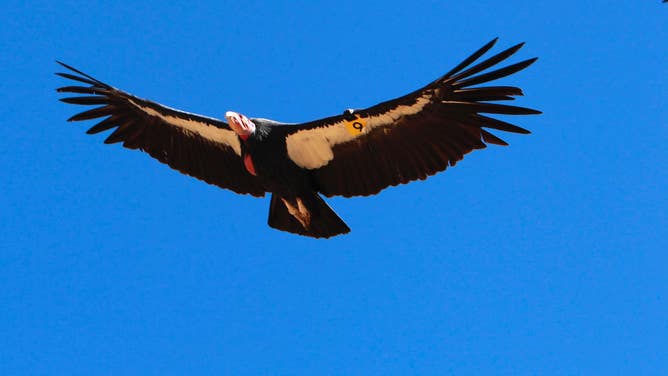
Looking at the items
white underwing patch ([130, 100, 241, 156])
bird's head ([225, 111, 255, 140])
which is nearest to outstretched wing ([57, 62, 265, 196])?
white underwing patch ([130, 100, 241, 156])

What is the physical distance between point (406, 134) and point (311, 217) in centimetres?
162

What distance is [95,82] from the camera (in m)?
14.8

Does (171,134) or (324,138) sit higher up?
(171,134)

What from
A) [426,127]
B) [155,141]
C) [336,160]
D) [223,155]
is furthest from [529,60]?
[155,141]

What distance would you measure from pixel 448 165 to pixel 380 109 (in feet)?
3.50

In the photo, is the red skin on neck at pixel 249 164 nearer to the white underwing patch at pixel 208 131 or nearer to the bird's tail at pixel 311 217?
the bird's tail at pixel 311 217

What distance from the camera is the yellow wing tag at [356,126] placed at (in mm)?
13414

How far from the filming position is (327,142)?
1378 centimetres

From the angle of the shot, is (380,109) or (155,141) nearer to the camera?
(380,109)

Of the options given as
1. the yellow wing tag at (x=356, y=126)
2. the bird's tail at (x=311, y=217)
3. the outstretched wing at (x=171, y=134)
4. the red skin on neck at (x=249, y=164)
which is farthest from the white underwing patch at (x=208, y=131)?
the yellow wing tag at (x=356, y=126)

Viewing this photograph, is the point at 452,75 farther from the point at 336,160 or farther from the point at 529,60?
the point at 336,160

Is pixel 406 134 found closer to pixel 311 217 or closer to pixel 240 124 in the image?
pixel 311 217

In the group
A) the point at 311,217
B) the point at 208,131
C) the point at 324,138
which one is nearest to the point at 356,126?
the point at 324,138

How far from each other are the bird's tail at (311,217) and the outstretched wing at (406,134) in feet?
1.07
